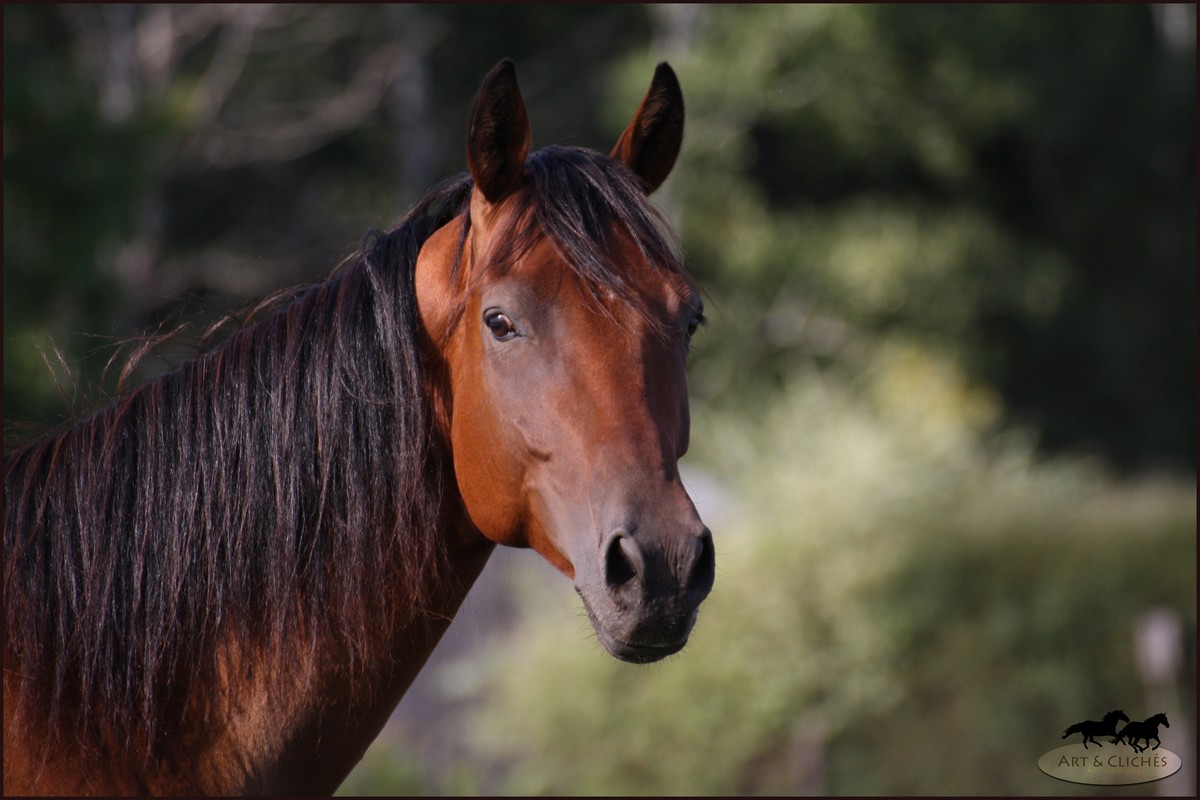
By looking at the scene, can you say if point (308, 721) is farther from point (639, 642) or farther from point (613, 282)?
point (613, 282)

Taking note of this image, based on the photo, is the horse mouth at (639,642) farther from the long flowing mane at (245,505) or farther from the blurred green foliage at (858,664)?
the blurred green foliage at (858,664)

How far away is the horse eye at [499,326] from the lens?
2150 millimetres

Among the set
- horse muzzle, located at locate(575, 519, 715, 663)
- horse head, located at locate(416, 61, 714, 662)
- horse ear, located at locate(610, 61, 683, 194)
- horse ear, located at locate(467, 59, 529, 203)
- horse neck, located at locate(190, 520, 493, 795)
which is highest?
horse ear, located at locate(610, 61, 683, 194)

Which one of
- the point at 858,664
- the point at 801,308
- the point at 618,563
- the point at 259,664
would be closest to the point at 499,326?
the point at 618,563

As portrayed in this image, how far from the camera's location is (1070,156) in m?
21.5

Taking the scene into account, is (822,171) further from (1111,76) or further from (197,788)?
(197,788)

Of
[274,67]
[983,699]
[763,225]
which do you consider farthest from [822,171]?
[983,699]

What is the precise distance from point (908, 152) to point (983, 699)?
40.0 ft

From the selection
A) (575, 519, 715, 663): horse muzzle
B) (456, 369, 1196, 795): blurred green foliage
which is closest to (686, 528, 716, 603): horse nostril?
(575, 519, 715, 663): horse muzzle

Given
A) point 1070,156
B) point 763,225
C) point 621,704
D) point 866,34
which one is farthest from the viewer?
point 1070,156

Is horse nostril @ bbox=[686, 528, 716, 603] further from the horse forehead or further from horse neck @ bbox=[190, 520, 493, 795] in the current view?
horse neck @ bbox=[190, 520, 493, 795]

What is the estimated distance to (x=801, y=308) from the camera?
16.2 metres

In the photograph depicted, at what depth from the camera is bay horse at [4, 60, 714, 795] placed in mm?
2100

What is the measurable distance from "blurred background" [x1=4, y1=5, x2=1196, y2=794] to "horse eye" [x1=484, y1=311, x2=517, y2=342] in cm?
47
